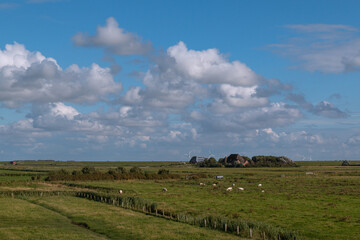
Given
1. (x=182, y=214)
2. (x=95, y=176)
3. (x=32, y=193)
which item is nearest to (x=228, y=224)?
(x=182, y=214)

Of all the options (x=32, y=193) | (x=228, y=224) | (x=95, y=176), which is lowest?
(x=228, y=224)

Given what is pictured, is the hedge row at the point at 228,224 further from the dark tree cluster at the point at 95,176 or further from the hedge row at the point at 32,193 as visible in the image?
the dark tree cluster at the point at 95,176

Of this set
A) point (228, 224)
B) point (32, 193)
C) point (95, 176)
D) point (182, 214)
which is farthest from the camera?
point (95, 176)

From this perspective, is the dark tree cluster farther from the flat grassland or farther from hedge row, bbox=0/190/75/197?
the flat grassland

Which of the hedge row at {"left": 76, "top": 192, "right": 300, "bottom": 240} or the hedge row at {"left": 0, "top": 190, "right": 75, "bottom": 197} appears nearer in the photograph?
the hedge row at {"left": 76, "top": 192, "right": 300, "bottom": 240}

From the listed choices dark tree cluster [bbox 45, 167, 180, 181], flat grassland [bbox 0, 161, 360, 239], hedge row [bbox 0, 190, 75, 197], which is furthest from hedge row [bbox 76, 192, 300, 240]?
dark tree cluster [bbox 45, 167, 180, 181]

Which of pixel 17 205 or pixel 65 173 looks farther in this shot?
pixel 65 173

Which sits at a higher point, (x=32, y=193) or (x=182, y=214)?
(x=32, y=193)

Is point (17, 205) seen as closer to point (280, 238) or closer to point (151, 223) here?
point (151, 223)

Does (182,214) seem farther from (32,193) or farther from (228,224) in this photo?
(32,193)

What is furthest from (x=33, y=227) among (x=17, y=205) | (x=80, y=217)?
(x=17, y=205)

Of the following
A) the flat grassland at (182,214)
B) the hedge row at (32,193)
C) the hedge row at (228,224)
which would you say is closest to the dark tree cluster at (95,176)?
the hedge row at (32,193)

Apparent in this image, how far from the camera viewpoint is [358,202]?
59344 mm

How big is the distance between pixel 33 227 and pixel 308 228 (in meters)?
29.4
